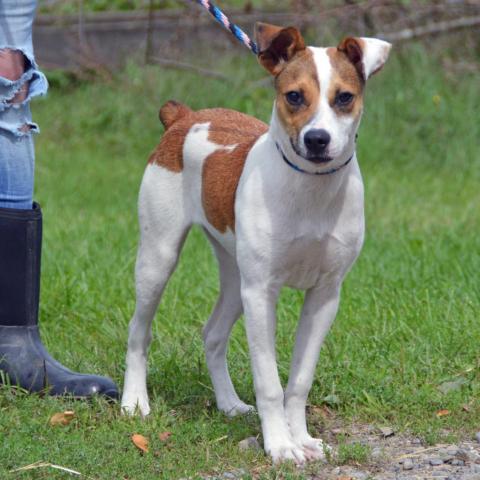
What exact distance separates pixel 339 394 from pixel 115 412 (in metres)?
0.84

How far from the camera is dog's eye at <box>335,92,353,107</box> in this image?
12.2 feet

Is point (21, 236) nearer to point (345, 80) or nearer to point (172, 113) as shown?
point (172, 113)

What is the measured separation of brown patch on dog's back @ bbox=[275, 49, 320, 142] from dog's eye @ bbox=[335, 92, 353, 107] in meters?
0.07

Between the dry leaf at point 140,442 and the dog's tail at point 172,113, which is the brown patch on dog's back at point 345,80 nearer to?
the dog's tail at point 172,113

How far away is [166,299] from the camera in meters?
5.90

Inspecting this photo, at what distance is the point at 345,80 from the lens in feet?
12.3

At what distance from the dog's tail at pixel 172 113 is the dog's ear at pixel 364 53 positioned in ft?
3.30

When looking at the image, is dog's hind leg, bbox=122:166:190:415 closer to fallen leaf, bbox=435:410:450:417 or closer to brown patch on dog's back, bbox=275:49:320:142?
brown patch on dog's back, bbox=275:49:320:142

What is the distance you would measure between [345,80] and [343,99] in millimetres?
66

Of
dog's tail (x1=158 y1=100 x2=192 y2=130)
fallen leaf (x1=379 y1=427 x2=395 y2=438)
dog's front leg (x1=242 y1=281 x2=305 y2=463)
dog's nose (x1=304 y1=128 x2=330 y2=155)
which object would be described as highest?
dog's nose (x1=304 y1=128 x2=330 y2=155)

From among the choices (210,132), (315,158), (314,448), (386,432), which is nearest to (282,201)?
(315,158)

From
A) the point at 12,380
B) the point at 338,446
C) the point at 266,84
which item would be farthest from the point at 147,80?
the point at 338,446

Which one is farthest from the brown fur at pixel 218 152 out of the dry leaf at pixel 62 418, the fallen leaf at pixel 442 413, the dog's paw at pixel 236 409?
the fallen leaf at pixel 442 413

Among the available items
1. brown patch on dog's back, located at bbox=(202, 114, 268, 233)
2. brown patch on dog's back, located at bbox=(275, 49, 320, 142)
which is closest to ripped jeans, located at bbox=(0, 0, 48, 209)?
brown patch on dog's back, located at bbox=(202, 114, 268, 233)
